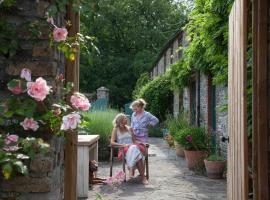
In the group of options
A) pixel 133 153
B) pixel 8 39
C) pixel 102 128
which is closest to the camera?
pixel 8 39

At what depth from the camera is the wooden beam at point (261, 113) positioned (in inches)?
139

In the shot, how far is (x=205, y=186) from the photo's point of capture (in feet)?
24.2

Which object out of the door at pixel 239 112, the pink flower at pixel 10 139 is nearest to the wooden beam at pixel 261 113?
the door at pixel 239 112

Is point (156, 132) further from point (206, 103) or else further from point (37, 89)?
point (37, 89)

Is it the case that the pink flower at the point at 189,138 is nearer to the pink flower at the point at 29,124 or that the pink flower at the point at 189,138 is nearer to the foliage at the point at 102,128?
the foliage at the point at 102,128

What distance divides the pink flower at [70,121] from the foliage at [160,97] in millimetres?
16013

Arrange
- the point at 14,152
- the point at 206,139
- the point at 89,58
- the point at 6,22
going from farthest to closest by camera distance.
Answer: the point at 206,139 → the point at 89,58 → the point at 6,22 → the point at 14,152

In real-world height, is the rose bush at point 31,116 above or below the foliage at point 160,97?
below

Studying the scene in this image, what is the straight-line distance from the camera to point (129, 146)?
775 centimetres

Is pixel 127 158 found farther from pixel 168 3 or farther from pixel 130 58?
pixel 168 3

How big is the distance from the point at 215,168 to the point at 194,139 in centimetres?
129

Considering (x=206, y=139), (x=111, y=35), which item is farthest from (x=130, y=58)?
(x=206, y=139)

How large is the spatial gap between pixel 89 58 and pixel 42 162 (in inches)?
34.3

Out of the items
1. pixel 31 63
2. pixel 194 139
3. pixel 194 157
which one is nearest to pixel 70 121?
pixel 31 63
